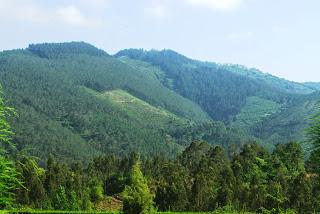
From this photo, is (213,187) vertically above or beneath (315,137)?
beneath

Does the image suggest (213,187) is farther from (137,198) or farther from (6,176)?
(6,176)

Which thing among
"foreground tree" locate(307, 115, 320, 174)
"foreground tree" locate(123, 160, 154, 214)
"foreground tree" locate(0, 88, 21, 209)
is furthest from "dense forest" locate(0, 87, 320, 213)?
"foreground tree" locate(0, 88, 21, 209)

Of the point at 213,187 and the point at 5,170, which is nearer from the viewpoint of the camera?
the point at 5,170

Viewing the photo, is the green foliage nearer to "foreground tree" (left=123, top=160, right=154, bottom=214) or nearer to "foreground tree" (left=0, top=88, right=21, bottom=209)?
"foreground tree" (left=0, top=88, right=21, bottom=209)

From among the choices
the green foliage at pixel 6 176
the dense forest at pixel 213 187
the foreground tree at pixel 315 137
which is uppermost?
the foreground tree at pixel 315 137

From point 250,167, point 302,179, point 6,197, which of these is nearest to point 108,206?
point 250,167

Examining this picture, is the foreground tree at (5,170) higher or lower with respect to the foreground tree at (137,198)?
higher

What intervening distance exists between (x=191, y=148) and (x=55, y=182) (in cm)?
3743

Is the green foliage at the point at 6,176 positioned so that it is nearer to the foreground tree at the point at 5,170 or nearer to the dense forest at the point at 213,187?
the foreground tree at the point at 5,170

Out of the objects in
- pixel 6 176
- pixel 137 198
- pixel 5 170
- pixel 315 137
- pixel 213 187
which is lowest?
pixel 213 187

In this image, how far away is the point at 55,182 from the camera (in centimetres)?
7575

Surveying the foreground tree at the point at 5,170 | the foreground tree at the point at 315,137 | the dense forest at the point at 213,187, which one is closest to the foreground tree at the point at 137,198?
the dense forest at the point at 213,187


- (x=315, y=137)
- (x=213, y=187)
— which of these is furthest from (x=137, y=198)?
(x=213, y=187)

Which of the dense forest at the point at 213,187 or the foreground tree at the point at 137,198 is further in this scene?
the dense forest at the point at 213,187
